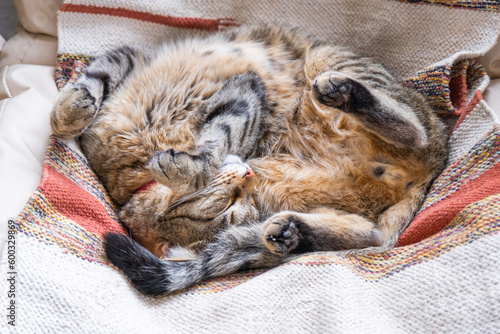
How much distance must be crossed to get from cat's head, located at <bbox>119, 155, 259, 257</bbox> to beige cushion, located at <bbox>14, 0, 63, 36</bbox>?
1.07 meters

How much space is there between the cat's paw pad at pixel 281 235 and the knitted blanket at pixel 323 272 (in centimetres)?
7

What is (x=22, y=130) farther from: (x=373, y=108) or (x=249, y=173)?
(x=373, y=108)

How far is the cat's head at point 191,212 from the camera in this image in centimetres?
161

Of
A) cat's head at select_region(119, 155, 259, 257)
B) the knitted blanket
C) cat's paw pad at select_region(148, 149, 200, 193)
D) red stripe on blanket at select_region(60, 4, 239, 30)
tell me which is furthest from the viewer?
red stripe on blanket at select_region(60, 4, 239, 30)

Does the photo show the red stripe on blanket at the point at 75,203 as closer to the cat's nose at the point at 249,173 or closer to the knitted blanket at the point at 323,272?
the knitted blanket at the point at 323,272

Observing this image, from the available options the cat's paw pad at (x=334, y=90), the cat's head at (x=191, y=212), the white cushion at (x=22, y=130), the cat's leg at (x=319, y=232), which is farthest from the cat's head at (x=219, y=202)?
the white cushion at (x=22, y=130)

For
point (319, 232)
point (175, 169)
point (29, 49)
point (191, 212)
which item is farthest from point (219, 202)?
point (29, 49)

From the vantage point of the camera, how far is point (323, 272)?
4.40 ft

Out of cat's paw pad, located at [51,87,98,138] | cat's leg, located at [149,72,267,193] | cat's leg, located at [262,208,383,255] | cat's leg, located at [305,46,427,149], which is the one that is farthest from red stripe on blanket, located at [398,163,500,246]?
cat's paw pad, located at [51,87,98,138]

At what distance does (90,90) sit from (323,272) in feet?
4.02

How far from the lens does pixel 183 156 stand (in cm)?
152

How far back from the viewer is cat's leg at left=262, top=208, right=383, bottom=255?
1.46 metres

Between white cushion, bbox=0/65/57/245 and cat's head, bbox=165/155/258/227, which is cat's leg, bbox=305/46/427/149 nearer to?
cat's head, bbox=165/155/258/227

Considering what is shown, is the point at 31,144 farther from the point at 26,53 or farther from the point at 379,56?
the point at 379,56
